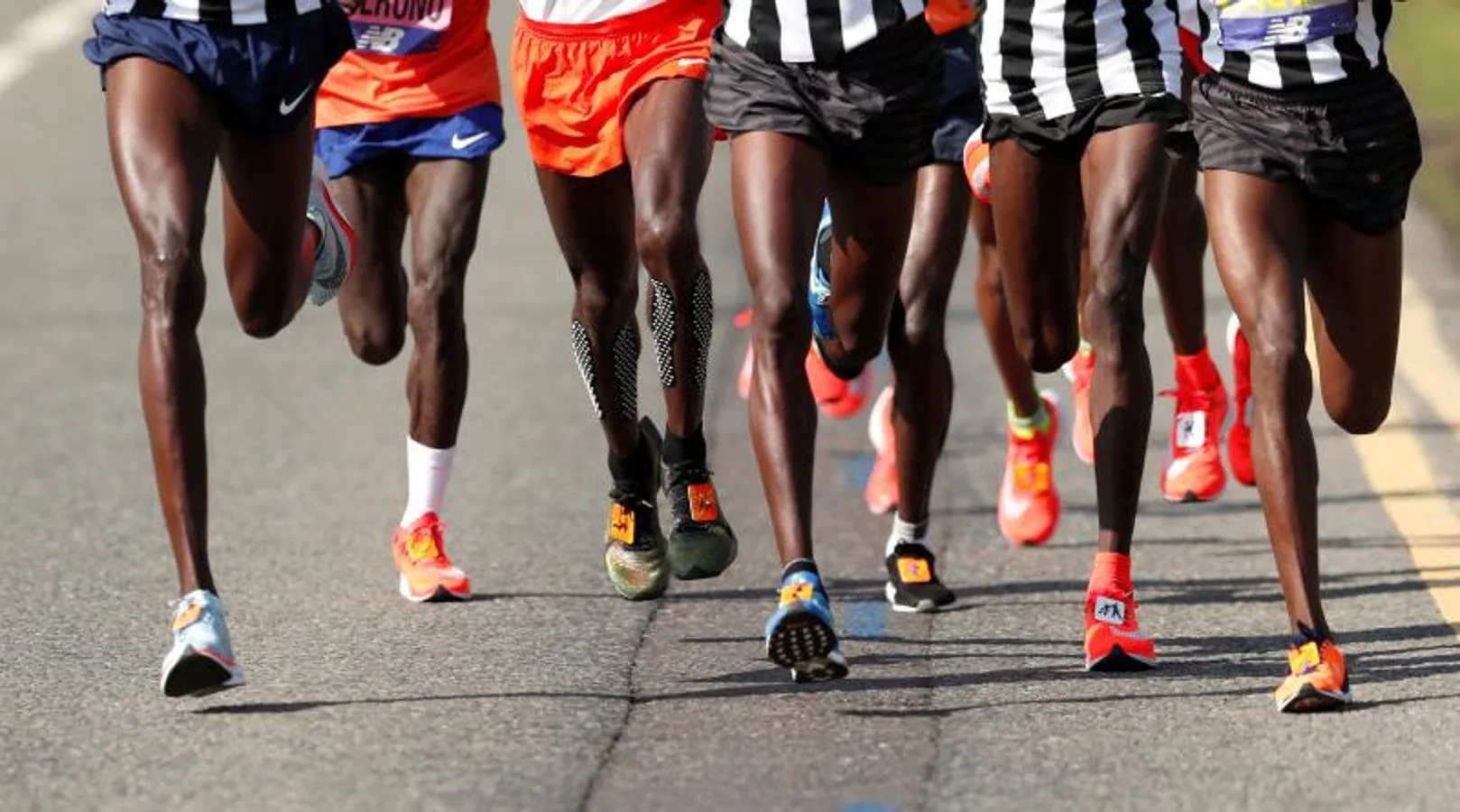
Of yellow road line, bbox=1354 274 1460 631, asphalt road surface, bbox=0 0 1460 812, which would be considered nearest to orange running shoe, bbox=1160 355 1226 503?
asphalt road surface, bbox=0 0 1460 812

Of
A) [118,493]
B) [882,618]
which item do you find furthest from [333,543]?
[882,618]

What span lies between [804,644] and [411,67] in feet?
8.45

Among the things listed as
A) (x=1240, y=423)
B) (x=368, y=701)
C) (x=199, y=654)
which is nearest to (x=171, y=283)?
(x=199, y=654)

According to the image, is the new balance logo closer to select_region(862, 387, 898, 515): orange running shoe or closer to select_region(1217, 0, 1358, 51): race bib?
select_region(1217, 0, 1358, 51): race bib

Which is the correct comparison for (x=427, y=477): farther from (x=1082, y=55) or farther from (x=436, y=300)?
(x=1082, y=55)

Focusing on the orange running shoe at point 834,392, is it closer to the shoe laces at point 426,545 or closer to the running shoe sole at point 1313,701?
the shoe laces at point 426,545

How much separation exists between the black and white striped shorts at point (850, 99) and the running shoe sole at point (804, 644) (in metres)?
1.20

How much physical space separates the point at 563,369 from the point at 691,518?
442 centimetres

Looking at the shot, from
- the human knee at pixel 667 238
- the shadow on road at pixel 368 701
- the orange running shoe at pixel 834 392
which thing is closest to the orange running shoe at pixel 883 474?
the orange running shoe at pixel 834 392

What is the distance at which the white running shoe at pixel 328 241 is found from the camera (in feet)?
28.9

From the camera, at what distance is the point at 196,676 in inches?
→ 275

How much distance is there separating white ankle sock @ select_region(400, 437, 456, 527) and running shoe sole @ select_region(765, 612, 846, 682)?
2152 mm

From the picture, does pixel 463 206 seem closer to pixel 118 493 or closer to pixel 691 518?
pixel 691 518

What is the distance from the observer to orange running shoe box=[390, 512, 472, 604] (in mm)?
8734
